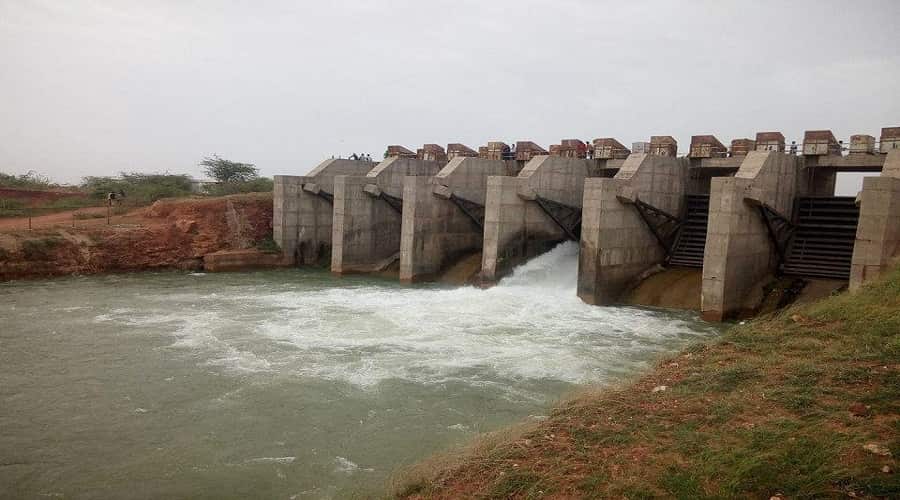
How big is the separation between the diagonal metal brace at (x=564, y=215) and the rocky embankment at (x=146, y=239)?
11.2m

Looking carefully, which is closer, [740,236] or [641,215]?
[740,236]

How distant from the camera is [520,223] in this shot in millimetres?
20250

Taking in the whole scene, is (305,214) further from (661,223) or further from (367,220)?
(661,223)

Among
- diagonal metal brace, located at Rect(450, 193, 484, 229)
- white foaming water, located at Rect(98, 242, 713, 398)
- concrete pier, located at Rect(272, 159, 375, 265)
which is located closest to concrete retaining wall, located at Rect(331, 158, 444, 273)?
concrete pier, located at Rect(272, 159, 375, 265)

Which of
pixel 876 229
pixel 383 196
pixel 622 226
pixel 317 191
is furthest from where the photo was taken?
pixel 317 191

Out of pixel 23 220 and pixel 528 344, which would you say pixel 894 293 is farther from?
pixel 23 220

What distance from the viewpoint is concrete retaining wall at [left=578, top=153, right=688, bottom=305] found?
17.2 metres

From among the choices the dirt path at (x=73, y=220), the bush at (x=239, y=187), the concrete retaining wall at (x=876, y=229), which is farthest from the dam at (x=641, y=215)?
the bush at (x=239, y=187)

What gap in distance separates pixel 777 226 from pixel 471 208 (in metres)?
10.0

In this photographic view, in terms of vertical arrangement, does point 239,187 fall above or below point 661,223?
above

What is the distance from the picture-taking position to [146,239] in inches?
923

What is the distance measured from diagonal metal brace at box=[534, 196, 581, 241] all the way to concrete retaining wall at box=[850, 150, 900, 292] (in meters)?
9.04

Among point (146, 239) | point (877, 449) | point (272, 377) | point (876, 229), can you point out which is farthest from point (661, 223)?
point (146, 239)

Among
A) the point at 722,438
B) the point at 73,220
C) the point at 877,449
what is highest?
the point at 73,220
